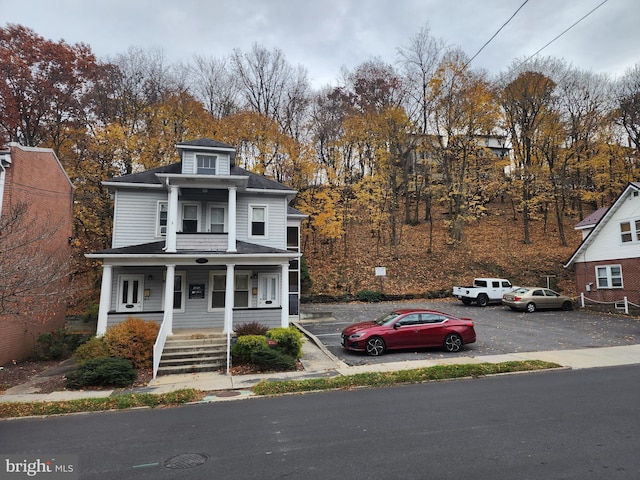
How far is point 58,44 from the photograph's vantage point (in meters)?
25.7

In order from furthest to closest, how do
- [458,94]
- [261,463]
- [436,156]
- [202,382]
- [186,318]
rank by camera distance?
[436,156] < [458,94] < [186,318] < [202,382] < [261,463]

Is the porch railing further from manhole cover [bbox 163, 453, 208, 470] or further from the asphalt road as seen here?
manhole cover [bbox 163, 453, 208, 470]

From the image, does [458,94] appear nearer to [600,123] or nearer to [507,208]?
[600,123]

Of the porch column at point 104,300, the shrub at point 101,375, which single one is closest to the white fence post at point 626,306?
the shrub at point 101,375

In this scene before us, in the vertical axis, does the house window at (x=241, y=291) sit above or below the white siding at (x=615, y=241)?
below

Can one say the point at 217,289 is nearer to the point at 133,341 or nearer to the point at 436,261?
the point at 133,341

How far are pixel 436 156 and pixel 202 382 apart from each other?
28905 millimetres

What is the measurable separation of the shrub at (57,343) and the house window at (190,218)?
6.26m

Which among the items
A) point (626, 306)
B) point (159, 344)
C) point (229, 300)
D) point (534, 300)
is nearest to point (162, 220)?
point (229, 300)

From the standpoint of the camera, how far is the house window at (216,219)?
17.2 m

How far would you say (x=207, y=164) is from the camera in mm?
17016

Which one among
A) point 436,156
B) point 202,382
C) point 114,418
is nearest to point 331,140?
point 436,156

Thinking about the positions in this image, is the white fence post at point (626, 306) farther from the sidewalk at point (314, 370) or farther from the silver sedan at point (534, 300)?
the sidewalk at point (314, 370)

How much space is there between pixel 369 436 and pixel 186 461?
Result: 2911mm
